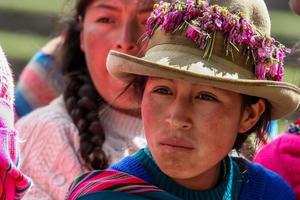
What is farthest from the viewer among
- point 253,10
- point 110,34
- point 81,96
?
point 81,96

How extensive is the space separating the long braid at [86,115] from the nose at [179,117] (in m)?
0.93

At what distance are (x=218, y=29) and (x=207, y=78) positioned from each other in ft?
0.57

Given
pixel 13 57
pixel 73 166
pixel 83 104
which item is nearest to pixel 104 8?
pixel 83 104

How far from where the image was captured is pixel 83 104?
3.44m

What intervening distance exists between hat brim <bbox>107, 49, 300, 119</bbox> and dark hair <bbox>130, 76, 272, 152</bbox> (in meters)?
0.03

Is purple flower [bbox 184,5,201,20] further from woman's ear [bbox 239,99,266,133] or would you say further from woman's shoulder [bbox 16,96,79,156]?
woman's shoulder [bbox 16,96,79,156]

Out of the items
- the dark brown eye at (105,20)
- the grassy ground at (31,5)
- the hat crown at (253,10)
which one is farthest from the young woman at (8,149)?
the grassy ground at (31,5)

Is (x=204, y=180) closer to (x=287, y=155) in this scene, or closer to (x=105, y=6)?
(x=287, y=155)

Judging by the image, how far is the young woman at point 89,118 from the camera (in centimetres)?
327

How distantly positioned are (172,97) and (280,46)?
377mm

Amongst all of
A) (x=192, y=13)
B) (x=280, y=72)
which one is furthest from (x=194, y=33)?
(x=280, y=72)

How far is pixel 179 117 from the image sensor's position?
93.4 inches

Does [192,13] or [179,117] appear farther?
[192,13]

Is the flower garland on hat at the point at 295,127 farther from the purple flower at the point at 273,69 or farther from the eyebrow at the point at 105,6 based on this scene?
the eyebrow at the point at 105,6
